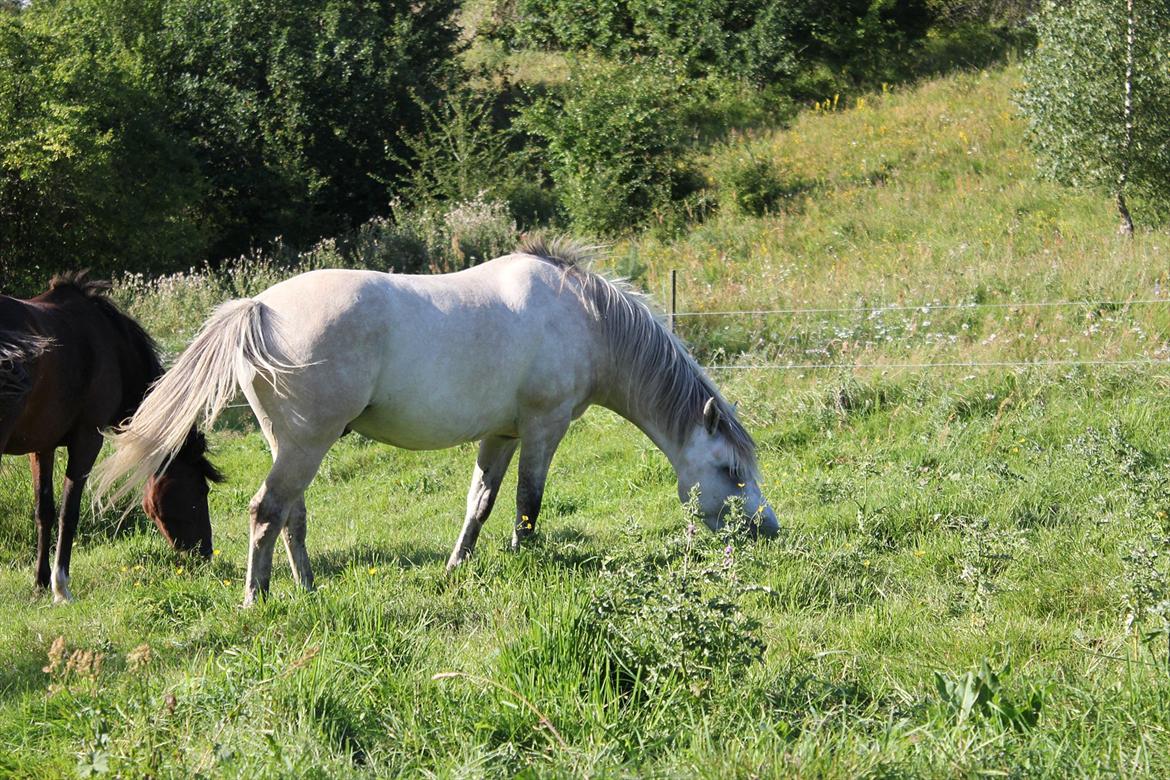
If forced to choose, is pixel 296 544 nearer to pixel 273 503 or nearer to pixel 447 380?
pixel 273 503

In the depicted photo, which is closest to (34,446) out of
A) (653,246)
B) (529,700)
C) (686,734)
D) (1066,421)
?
(529,700)

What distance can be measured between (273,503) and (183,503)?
5.92 ft

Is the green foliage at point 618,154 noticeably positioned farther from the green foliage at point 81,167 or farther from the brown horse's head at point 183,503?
the brown horse's head at point 183,503

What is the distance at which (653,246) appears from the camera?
17328mm

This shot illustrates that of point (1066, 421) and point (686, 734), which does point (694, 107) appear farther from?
point (686, 734)

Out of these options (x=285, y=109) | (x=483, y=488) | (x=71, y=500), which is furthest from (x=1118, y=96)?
(x=285, y=109)

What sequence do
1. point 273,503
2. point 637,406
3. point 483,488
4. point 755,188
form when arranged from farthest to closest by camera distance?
point 755,188, point 637,406, point 483,488, point 273,503

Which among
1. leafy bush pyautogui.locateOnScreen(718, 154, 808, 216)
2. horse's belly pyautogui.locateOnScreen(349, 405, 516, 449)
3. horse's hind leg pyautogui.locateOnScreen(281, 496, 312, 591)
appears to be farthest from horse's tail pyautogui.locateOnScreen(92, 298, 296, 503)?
leafy bush pyautogui.locateOnScreen(718, 154, 808, 216)

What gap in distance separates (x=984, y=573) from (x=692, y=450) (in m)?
2.10

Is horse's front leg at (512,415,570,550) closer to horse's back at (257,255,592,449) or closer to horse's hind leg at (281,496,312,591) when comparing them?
horse's back at (257,255,592,449)

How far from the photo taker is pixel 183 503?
6.72 meters

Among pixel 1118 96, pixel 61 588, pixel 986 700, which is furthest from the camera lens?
pixel 1118 96

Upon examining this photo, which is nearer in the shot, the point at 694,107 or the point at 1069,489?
the point at 1069,489

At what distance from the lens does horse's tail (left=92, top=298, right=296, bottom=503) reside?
5039 mm
